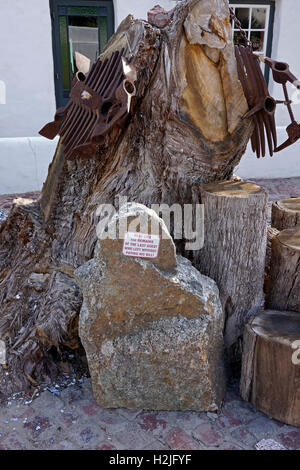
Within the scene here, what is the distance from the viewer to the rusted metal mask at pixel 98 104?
2.38m

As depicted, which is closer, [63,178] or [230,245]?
[230,245]

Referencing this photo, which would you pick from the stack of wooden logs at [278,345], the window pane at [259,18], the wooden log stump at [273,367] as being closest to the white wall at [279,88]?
the window pane at [259,18]

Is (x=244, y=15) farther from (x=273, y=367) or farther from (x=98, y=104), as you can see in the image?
(x=273, y=367)

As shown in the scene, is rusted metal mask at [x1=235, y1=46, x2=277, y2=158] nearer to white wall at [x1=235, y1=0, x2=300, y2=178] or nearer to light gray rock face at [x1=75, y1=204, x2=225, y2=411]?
light gray rock face at [x1=75, y1=204, x2=225, y2=411]

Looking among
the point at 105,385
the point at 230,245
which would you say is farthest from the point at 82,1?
the point at 105,385

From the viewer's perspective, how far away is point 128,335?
2.17 metres

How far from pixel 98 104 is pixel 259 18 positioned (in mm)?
5233

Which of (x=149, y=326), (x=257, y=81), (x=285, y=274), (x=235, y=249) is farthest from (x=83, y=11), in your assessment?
(x=149, y=326)

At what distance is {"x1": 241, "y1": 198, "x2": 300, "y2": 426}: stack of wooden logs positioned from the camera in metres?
2.09

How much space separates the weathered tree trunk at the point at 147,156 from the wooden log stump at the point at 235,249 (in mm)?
245

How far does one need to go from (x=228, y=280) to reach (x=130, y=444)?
3.27 feet

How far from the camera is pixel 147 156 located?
2.70m

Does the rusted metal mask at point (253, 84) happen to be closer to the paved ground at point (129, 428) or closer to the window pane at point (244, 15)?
the paved ground at point (129, 428)
